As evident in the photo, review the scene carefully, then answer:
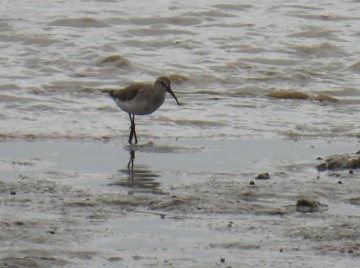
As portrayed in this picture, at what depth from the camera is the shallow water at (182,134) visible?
7.47m

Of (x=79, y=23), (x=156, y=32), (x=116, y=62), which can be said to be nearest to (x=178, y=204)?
(x=116, y=62)

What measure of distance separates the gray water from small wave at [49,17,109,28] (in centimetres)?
3

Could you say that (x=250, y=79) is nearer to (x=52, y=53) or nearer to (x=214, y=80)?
(x=214, y=80)

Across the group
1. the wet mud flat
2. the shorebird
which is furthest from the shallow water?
the shorebird

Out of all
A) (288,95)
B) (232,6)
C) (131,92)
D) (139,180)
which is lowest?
(232,6)

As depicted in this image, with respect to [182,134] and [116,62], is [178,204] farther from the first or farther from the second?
[116,62]

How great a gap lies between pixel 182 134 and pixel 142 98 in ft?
2.06

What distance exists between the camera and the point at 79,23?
710 inches

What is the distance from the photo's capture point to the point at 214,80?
15.0 m

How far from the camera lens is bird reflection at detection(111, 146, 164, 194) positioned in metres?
9.15

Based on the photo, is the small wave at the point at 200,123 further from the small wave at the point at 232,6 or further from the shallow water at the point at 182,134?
the small wave at the point at 232,6

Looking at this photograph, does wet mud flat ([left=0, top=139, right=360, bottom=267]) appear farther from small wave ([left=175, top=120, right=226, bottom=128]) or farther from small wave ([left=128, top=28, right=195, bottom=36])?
small wave ([left=128, top=28, right=195, bottom=36])

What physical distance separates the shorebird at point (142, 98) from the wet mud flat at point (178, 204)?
0.77 metres

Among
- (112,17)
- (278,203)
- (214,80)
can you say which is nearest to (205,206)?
(278,203)
